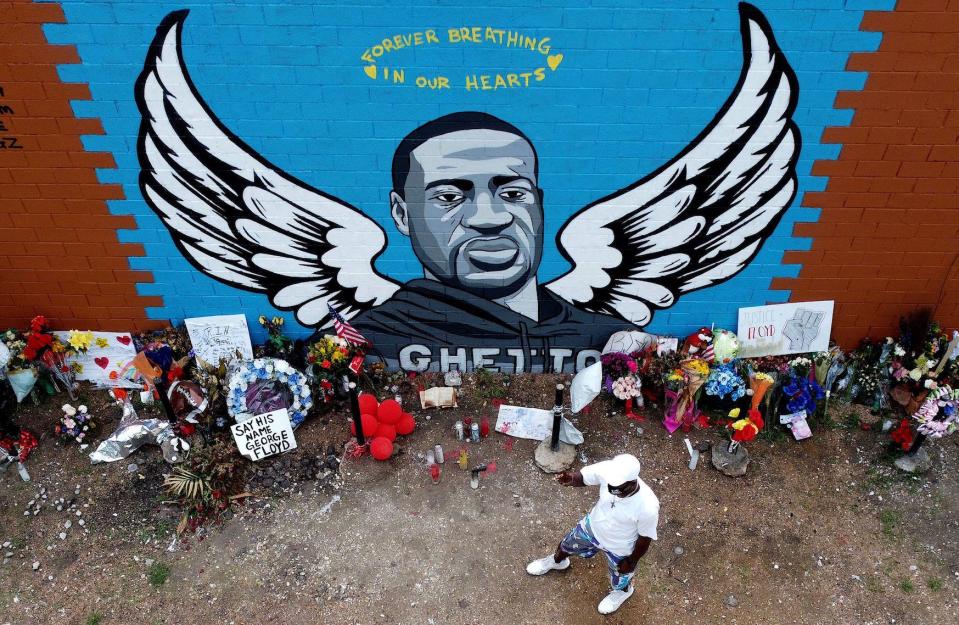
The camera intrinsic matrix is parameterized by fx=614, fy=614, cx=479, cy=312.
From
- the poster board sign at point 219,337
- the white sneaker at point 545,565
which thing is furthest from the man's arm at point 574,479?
the poster board sign at point 219,337

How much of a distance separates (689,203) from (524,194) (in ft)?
4.65

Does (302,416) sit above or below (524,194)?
below

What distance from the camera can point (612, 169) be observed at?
202 inches

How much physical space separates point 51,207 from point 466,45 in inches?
153

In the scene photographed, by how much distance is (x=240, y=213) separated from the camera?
17.6 ft

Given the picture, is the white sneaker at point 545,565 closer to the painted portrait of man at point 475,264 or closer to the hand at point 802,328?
the painted portrait of man at point 475,264

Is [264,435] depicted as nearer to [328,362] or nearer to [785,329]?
[328,362]

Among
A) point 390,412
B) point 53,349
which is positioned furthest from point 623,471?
point 53,349

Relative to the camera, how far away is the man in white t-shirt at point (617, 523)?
3754mm

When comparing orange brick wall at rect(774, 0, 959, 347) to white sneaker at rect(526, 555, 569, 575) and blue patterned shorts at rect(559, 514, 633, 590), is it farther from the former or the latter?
white sneaker at rect(526, 555, 569, 575)

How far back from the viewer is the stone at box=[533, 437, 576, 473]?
5566mm

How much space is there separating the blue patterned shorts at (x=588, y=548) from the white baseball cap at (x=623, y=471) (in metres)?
0.70

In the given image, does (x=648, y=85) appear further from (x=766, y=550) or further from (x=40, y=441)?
(x=40, y=441)

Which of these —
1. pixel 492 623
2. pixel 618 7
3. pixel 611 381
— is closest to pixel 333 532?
pixel 492 623
